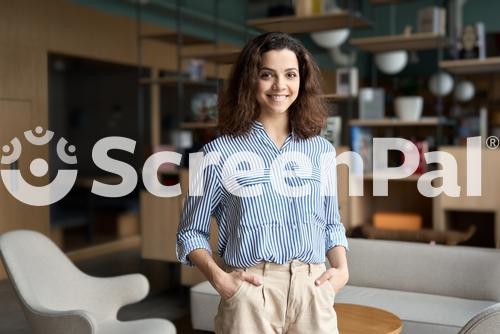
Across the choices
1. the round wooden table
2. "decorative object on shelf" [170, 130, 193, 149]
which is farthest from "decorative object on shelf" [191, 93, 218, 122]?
the round wooden table

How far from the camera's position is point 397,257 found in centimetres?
354

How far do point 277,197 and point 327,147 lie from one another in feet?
0.79

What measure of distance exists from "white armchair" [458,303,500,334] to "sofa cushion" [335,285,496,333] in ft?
2.70

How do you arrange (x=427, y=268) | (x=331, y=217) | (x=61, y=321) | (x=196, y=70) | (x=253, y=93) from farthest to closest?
(x=196, y=70), (x=427, y=268), (x=61, y=321), (x=331, y=217), (x=253, y=93)

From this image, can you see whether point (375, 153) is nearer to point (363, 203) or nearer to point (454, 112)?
point (363, 203)

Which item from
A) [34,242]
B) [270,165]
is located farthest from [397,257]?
[270,165]

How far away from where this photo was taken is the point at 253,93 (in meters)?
1.47

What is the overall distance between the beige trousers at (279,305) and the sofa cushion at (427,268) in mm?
2218

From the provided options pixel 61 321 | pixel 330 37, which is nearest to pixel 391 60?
pixel 330 37

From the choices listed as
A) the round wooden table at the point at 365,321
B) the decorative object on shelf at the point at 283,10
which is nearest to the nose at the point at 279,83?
the round wooden table at the point at 365,321

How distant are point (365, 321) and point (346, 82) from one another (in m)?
2.31

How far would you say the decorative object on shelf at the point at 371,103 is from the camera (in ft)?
14.8

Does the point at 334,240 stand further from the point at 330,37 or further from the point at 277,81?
the point at 330,37

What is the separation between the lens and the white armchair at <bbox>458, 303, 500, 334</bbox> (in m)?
2.05
